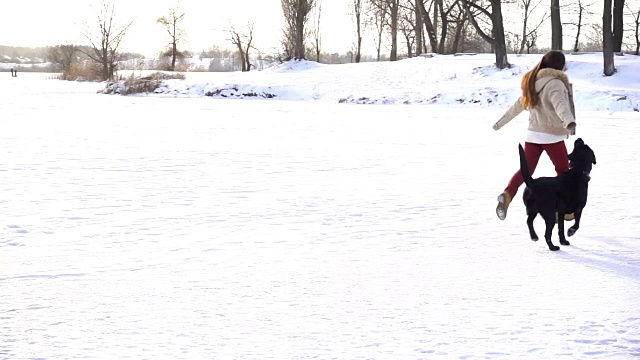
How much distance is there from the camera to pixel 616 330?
12.0ft

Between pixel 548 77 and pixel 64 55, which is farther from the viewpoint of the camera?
pixel 64 55

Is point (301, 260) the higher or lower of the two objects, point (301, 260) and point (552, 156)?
the lower

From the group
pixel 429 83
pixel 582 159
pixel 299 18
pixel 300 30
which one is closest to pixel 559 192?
pixel 582 159

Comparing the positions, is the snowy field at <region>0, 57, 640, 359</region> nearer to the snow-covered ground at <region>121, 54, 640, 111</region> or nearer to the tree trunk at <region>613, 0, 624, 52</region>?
the snow-covered ground at <region>121, 54, 640, 111</region>

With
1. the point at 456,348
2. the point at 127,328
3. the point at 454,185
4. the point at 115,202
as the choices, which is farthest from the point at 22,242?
the point at 454,185

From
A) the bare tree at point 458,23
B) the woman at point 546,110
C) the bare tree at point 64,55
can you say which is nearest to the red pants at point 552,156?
the woman at point 546,110

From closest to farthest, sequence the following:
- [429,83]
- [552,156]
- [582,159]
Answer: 1. [582,159]
2. [552,156]
3. [429,83]

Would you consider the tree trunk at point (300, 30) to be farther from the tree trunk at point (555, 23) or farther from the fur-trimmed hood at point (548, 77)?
the fur-trimmed hood at point (548, 77)

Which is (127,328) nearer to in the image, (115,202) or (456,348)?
(456,348)

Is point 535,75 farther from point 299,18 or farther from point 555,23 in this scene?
point 299,18

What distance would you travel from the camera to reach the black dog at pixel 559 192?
5250 mm

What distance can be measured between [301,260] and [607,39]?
23.3 meters

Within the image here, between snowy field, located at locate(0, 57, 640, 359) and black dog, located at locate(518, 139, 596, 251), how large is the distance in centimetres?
26

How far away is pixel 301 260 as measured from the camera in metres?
5.08
